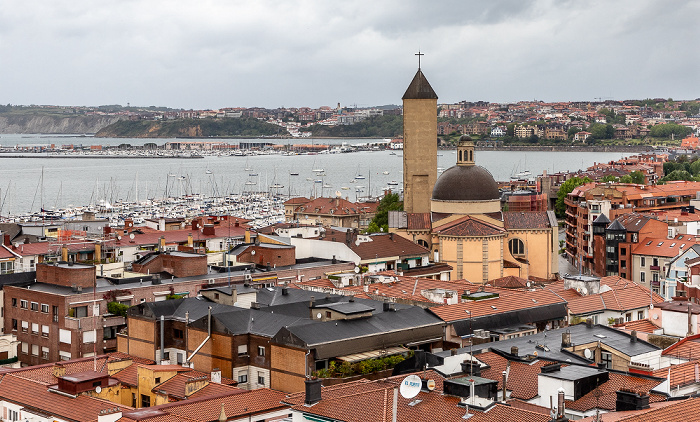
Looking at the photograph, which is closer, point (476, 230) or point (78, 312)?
point (78, 312)

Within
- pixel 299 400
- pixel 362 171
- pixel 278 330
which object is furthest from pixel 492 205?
pixel 362 171

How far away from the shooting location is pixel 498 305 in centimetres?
2602

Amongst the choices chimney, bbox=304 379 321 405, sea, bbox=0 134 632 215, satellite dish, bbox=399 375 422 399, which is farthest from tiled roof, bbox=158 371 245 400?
sea, bbox=0 134 632 215

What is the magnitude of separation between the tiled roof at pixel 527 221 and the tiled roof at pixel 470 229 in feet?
9.52

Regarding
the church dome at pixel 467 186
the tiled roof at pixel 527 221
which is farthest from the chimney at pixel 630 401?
the tiled roof at pixel 527 221

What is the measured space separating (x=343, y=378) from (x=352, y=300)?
4.51 m

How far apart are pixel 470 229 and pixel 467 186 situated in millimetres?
2544

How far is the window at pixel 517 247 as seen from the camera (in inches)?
1743

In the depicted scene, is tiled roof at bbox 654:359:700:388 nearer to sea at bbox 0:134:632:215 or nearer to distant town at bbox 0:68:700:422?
distant town at bbox 0:68:700:422

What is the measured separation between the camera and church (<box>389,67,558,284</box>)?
134 ft

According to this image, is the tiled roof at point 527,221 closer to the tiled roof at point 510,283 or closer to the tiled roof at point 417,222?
the tiled roof at point 417,222

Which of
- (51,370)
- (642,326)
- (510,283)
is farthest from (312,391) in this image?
(510,283)

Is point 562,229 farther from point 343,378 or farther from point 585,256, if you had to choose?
point 343,378

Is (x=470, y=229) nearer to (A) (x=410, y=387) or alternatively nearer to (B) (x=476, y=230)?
(B) (x=476, y=230)
